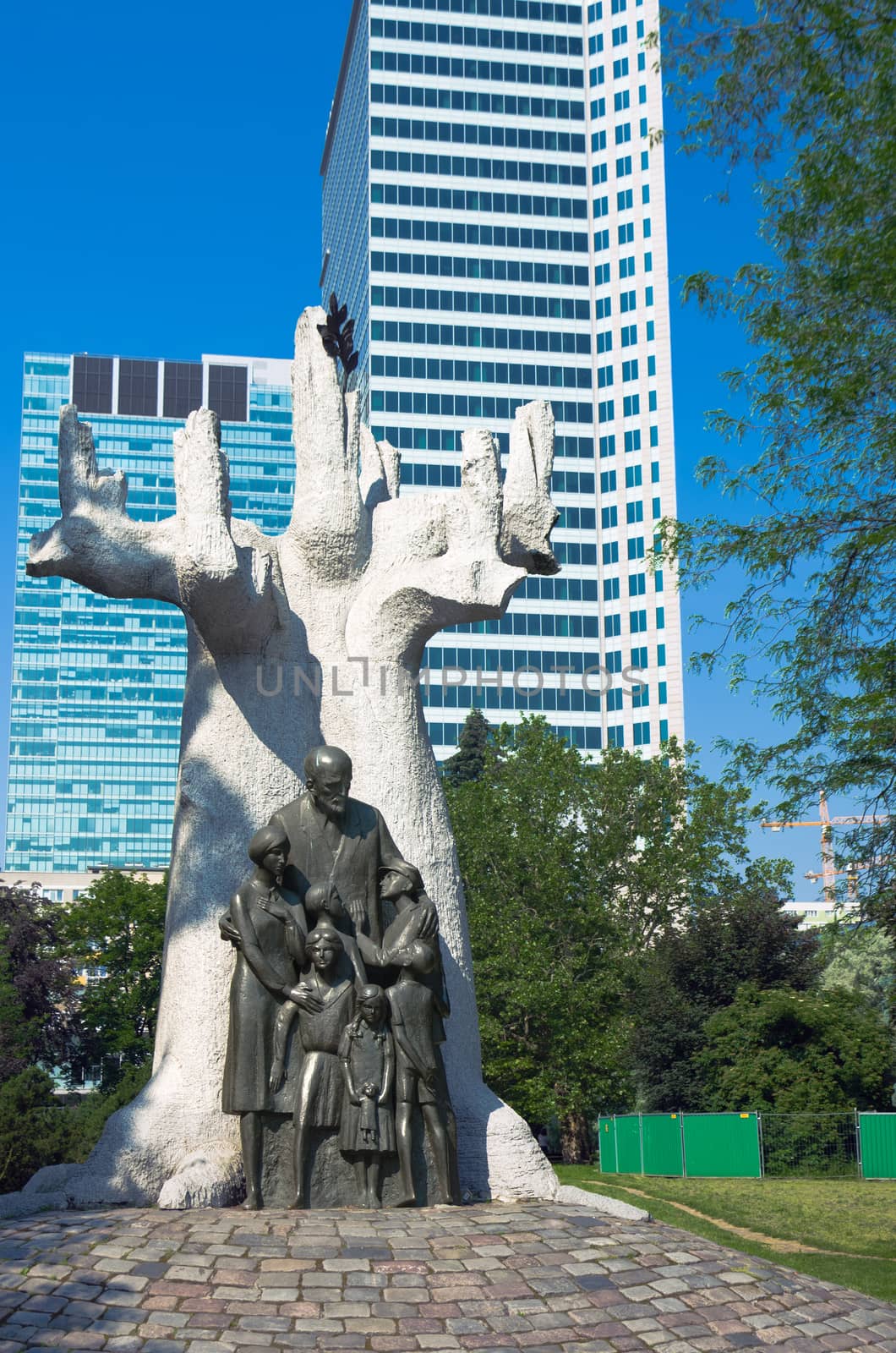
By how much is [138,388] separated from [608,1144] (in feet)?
398

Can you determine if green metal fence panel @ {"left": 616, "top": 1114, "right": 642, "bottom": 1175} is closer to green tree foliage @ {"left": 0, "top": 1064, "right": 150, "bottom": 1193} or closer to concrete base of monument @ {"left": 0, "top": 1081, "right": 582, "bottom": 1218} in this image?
green tree foliage @ {"left": 0, "top": 1064, "right": 150, "bottom": 1193}

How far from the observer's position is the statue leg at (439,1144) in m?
9.65

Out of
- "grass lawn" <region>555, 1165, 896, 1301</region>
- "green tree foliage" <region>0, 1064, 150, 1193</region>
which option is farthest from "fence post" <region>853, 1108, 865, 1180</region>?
"green tree foliage" <region>0, 1064, 150, 1193</region>

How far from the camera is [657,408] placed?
89125mm

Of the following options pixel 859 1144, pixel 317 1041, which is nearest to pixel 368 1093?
pixel 317 1041

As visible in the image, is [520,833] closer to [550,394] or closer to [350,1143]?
[350,1143]

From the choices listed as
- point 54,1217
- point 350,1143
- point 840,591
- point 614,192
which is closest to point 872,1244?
point 840,591

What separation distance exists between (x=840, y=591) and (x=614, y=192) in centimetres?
8483

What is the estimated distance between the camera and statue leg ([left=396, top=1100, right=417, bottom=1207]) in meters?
9.52

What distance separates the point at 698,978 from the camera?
1369 inches

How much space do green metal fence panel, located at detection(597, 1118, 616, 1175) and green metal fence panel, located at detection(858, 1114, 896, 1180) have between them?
5318 mm

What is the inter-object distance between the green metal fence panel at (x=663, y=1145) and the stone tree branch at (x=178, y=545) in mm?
18425

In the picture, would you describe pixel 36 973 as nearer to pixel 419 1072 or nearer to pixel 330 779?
pixel 330 779

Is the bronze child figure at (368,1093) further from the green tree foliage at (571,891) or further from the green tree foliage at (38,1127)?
the green tree foliage at (571,891)
